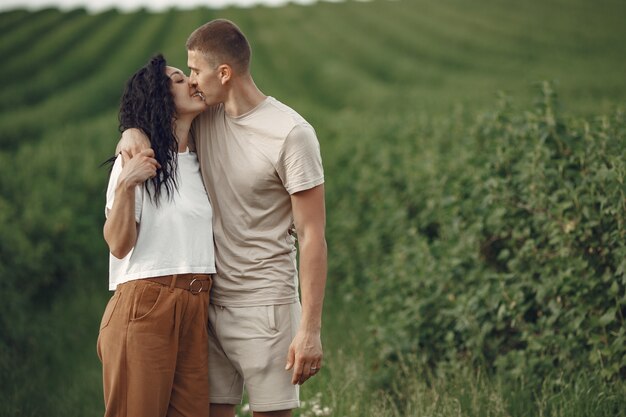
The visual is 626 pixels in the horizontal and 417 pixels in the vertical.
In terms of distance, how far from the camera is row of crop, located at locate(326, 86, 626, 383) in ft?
16.2

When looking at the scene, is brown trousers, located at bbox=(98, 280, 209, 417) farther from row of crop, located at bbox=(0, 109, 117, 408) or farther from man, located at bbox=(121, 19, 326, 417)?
row of crop, located at bbox=(0, 109, 117, 408)

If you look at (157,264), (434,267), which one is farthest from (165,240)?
(434,267)

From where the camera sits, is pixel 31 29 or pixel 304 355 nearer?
pixel 304 355

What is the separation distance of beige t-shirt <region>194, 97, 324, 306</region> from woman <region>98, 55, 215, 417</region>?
0.10 metres

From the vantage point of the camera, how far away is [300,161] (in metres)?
3.64

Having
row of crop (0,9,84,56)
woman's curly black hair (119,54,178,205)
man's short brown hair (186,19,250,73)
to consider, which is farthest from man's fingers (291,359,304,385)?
row of crop (0,9,84,56)

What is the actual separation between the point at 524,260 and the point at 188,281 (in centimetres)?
270

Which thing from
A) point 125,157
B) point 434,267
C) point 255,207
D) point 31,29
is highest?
point 31,29

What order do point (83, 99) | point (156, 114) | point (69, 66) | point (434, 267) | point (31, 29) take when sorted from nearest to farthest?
point (156, 114) → point (434, 267) → point (83, 99) → point (69, 66) → point (31, 29)

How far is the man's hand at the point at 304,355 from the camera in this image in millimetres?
3596

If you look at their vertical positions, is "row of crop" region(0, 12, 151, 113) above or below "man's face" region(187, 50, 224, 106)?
above

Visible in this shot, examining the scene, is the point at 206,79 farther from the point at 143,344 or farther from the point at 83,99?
the point at 83,99

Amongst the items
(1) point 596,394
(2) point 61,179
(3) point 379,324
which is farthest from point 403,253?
(2) point 61,179

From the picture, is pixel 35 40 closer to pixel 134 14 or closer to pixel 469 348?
pixel 134 14
